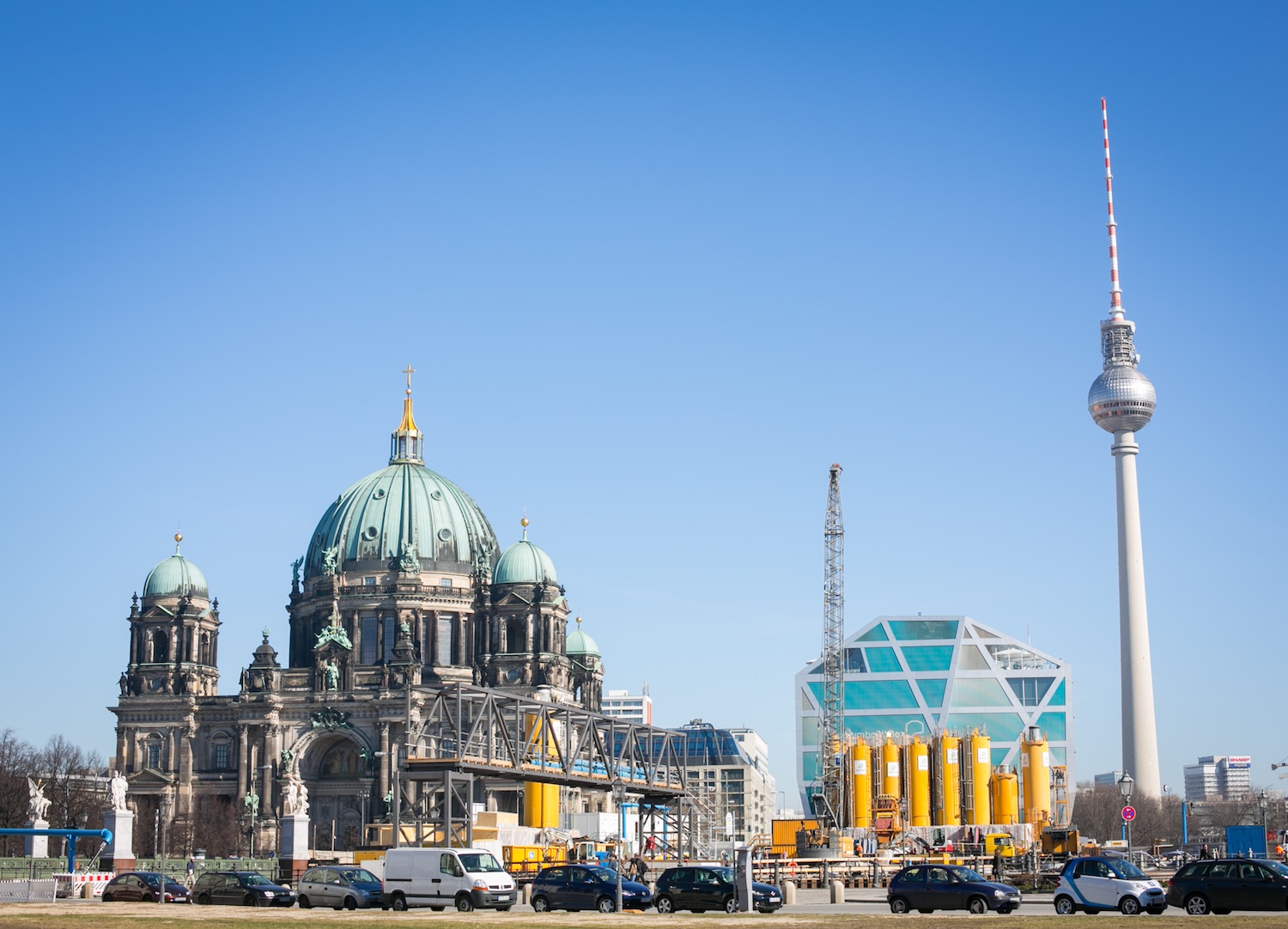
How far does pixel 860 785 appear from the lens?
133750 mm

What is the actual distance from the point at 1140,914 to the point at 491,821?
62.7 metres

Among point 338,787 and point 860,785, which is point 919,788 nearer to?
point 860,785

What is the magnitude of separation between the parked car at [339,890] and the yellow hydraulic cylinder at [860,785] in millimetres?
78247

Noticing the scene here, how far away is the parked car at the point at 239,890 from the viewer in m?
59.7

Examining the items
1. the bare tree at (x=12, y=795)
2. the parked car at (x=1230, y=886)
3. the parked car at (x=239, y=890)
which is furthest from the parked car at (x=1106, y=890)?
the bare tree at (x=12, y=795)

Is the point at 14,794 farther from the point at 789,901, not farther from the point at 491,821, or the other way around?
the point at 789,901

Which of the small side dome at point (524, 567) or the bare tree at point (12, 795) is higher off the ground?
the small side dome at point (524, 567)

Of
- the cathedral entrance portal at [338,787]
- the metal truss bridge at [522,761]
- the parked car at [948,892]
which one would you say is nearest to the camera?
the parked car at [948,892]

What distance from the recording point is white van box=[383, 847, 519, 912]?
56312 millimetres

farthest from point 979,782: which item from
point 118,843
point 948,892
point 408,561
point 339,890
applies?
→ point 339,890

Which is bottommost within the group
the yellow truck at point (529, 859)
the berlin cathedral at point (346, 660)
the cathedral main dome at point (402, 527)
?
the yellow truck at point (529, 859)

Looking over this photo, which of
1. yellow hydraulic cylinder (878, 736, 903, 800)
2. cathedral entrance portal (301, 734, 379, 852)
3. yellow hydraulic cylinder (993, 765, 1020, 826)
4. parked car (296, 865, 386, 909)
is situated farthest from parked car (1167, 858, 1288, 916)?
cathedral entrance portal (301, 734, 379, 852)

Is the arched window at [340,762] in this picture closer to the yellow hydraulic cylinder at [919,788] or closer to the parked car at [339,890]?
the yellow hydraulic cylinder at [919,788]

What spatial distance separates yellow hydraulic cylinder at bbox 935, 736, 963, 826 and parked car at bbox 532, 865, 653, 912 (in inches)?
3263
